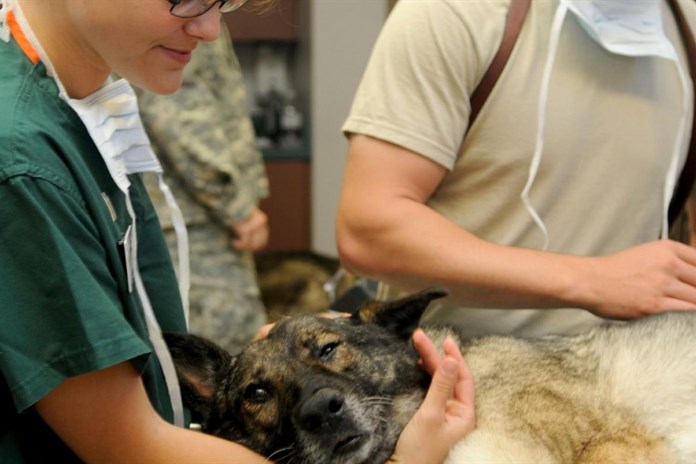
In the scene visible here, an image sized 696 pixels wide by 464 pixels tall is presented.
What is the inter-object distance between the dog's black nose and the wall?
12.7 ft

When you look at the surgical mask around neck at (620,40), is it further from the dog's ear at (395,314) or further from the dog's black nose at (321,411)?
the dog's black nose at (321,411)

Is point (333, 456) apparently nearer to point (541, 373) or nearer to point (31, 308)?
point (541, 373)

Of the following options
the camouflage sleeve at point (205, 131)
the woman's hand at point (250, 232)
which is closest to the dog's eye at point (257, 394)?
the camouflage sleeve at point (205, 131)

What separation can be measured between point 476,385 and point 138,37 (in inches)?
36.1

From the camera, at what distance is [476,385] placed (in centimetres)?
167

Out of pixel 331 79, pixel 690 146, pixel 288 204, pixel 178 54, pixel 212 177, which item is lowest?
pixel 288 204

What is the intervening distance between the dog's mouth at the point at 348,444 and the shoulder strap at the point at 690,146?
89 centimetres

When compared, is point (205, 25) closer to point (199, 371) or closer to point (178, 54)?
point (178, 54)

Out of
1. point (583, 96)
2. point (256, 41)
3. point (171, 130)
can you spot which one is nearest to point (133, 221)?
point (583, 96)

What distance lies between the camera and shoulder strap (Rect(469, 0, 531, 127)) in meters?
1.68

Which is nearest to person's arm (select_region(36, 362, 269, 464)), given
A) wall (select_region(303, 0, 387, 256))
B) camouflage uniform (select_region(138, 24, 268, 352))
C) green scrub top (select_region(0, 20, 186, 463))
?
green scrub top (select_region(0, 20, 186, 463))

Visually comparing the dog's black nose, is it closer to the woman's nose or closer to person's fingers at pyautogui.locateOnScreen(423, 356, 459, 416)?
person's fingers at pyautogui.locateOnScreen(423, 356, 459, 416)

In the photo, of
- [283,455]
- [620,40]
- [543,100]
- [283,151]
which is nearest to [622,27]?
[620,40]

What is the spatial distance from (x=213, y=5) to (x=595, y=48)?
0.88 m
